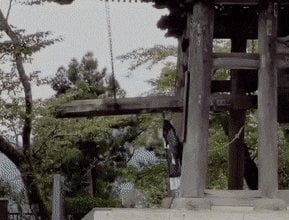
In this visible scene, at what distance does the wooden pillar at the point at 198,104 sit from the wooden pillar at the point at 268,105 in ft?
2.32

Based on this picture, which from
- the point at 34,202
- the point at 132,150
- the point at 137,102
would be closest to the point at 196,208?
the point at 137,102

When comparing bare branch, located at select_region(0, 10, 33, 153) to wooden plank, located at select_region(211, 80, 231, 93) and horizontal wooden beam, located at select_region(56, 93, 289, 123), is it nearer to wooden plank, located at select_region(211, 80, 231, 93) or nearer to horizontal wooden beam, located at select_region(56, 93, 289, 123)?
horizontal wooden beam, located at select_region(56, 93, 289, 123)

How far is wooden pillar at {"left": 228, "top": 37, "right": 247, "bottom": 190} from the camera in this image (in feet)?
31.9

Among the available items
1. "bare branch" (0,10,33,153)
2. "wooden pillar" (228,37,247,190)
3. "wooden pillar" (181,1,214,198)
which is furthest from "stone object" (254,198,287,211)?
"bare branch" (0,10,33,153)

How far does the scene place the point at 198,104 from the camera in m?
7.48

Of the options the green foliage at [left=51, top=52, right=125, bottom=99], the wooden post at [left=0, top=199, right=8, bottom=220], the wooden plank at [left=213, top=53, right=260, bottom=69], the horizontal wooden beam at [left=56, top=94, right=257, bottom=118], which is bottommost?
the wooden post at [left=0, top=199, right=8, bottom=220]

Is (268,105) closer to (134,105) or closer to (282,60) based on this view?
(282,60)

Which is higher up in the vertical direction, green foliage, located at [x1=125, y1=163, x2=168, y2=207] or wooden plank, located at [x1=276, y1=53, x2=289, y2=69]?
wooden plank, located at [x1=276, y1=53, x2=289, y2=69]

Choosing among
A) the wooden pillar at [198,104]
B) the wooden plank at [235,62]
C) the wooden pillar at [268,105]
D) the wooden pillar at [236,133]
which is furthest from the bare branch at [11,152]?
the wooden pillar at [268,105]

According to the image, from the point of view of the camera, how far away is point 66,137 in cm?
1428

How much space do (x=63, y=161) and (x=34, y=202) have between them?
3655 millimetres

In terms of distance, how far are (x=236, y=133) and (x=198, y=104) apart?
8.26 ft

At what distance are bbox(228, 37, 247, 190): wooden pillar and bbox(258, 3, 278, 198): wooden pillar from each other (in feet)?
6.35

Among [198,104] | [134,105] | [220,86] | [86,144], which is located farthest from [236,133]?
[86,144]
